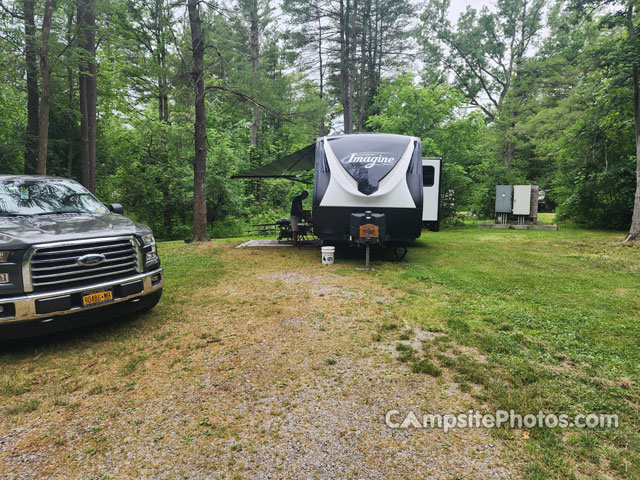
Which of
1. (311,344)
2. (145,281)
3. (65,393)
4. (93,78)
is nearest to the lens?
(65,393)

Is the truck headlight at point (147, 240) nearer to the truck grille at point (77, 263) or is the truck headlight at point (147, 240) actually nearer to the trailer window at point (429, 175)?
the truck grille at point (77, 263)

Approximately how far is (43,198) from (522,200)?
17.4 meters

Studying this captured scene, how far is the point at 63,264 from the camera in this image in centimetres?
326

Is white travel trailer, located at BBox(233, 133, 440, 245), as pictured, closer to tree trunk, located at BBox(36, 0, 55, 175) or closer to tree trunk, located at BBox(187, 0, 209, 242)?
tree trunk, located at BBox(187, 0, 209, 242)

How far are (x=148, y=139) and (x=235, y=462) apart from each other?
53.6ft

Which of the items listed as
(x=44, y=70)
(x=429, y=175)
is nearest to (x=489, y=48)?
(x=429, y=175)

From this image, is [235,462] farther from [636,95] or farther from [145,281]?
[636,95]

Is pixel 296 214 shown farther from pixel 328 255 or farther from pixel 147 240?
pixel 147 240

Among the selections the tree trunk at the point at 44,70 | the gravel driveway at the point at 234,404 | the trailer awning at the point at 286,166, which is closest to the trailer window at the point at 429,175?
the trailer awning at the point at 286,166

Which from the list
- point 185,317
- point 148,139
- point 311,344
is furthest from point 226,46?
point 311,344

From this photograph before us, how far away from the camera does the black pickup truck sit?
9.95 ft

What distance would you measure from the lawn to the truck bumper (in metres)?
0.43

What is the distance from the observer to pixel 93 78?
1348 centimetres

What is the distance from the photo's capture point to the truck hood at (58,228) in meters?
3.15
